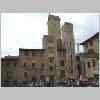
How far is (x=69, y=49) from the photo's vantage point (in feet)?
22.3

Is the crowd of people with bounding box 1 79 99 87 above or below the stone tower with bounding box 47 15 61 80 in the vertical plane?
below

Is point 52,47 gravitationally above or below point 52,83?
above

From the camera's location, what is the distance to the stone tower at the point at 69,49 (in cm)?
677

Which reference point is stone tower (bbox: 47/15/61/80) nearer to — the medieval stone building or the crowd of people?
the medieval stone building

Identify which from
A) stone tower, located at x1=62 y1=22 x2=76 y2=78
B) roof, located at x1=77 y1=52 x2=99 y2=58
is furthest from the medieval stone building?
roof, located at x1=77 y1=52 x2=99 y2=58

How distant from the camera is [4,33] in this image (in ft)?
22.2

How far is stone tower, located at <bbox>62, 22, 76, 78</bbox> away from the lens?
677cm

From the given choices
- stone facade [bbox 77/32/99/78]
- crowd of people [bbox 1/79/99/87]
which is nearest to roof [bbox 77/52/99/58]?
stone facade [bbox 77/32/99/78]

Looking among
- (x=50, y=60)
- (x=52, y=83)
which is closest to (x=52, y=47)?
(x=50, y=60)

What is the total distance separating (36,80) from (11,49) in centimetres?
63

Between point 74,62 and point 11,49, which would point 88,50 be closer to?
point 74,62

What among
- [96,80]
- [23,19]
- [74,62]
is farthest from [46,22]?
[96,80]

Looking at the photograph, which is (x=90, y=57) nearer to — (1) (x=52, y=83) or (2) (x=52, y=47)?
(2) (x=52, y=47)

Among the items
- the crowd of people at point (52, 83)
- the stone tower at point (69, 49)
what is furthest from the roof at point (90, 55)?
the crowd of people at point (52, 83)
